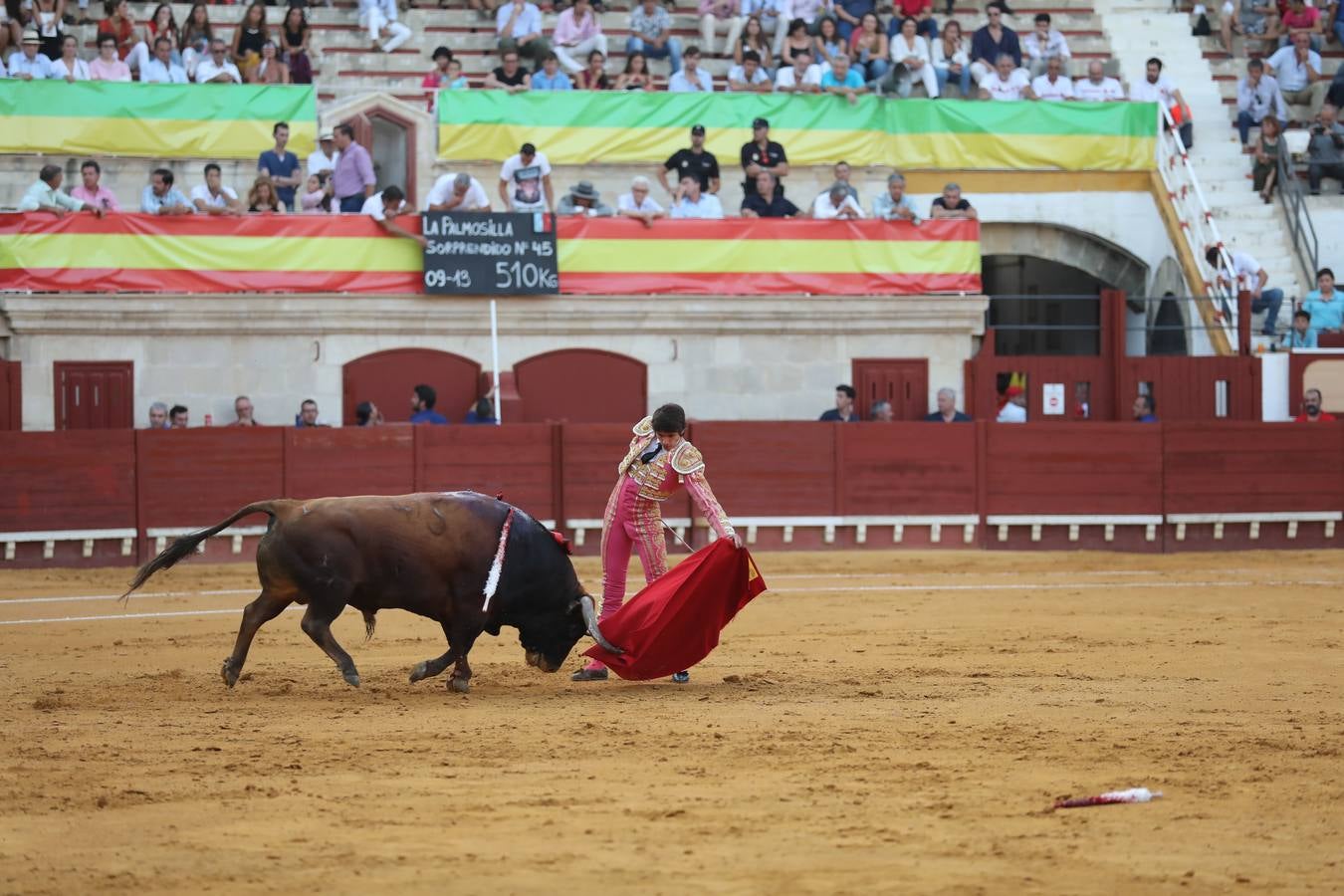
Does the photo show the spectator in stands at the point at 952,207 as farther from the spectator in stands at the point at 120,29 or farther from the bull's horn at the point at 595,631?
the bull's horn at the point at 595,631

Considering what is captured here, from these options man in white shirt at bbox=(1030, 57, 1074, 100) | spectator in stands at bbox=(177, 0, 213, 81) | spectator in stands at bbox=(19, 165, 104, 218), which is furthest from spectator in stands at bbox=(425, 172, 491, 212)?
man in white shirt at bbox=(1030, 57, 1074, 100)

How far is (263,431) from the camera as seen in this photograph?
52.6ft

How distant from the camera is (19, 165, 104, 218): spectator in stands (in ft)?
54.2

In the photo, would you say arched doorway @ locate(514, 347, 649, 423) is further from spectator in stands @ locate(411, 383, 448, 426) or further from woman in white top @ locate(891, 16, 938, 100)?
woman in white top @ locate(891, 16, 938, 100)

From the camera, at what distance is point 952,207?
18641 millimetres

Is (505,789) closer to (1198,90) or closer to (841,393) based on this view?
(841,393)

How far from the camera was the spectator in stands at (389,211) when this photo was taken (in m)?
17.0

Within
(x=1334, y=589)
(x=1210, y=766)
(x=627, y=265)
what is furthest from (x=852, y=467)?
(x=1210, y=766)

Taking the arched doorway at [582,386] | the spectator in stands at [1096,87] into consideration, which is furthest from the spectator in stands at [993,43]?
the arched doorway at [582,386]

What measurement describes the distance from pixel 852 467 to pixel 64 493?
6.72 meters

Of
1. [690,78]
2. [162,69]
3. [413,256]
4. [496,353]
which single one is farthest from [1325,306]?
[162,69]

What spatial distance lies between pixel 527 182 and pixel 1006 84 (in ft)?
19.7

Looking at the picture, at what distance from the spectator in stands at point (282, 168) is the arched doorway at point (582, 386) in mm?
2658

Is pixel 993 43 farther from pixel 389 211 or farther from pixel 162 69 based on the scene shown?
pixel 162 69
